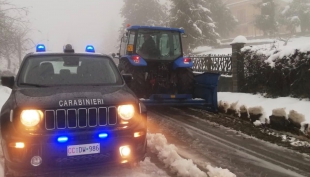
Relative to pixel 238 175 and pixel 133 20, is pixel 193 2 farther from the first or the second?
pixel 238 175

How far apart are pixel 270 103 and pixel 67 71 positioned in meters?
6.29

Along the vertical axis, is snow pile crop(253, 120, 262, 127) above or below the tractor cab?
below

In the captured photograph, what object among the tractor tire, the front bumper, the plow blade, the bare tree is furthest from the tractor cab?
the bare tree

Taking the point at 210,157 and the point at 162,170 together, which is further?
the point at 210,157

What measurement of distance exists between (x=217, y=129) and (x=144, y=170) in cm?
338

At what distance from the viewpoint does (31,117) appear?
3.96 m

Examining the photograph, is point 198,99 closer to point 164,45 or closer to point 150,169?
point 164,45

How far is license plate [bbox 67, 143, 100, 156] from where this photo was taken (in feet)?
13.1

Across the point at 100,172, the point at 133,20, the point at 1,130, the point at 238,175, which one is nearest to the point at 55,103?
the point at 1,130

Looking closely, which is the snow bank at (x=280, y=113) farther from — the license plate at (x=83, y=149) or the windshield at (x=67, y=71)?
the license plate at (x=83, y=149)

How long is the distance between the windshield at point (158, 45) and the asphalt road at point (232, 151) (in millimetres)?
3352

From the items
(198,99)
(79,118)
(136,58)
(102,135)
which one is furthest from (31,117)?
(198,99)

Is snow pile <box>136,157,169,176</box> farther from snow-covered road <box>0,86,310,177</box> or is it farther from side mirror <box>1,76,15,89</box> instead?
side mirror <box>1,76,15,89</box>

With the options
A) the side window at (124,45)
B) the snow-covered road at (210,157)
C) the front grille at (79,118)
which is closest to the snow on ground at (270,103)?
the snow-covered road at (210,157)
